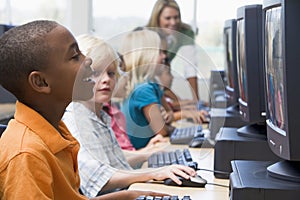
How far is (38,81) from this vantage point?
123 cm

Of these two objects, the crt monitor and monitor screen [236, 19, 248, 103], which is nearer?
monitor screen [236, 19, 248, 103]

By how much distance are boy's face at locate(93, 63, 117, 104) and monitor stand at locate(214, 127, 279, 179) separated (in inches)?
18.8

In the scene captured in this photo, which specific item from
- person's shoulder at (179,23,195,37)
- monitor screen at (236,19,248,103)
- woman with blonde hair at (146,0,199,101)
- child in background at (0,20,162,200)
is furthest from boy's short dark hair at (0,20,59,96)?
person's shoulder at (179,23,195,37)

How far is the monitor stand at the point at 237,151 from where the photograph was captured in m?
1.65

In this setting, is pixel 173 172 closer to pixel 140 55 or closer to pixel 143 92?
pixel 140 55

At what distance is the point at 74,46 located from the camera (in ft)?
4.22

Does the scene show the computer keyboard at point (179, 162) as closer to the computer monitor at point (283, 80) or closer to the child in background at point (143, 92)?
the computer monitor at point (283, 80)

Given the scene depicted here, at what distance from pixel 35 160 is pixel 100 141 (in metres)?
0.82

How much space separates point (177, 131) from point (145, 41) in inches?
17.9

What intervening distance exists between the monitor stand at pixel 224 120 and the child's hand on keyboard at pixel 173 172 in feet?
1.80

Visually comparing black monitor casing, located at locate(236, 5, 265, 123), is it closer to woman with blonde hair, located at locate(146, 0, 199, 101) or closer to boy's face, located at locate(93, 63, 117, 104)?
boy's face, located at locate(93, 63, 117, 104)

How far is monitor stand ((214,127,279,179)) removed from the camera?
1.65 meters

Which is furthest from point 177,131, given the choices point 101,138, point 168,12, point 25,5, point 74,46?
point 25,5

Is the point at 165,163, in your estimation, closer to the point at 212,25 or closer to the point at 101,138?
the point at 101,138
